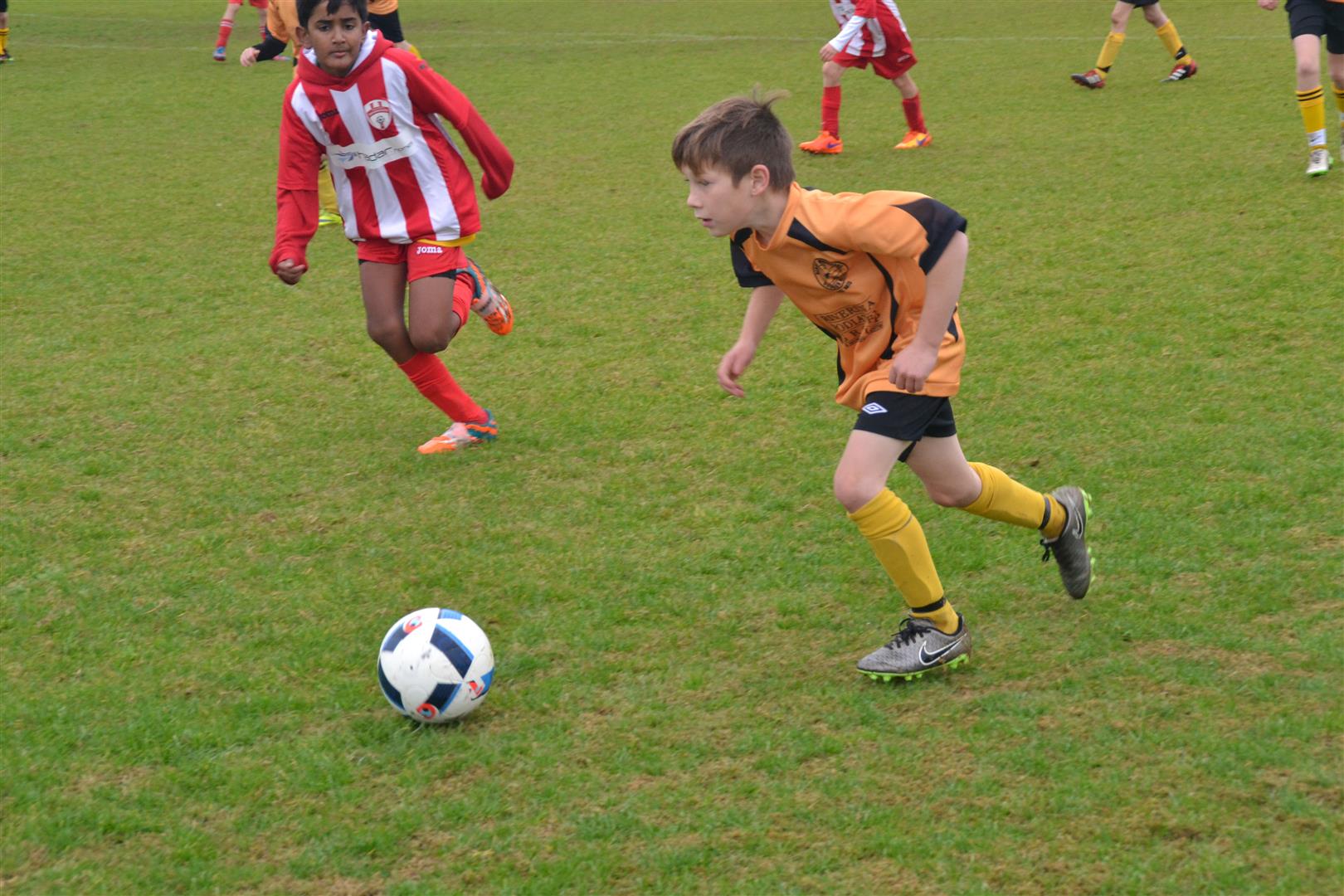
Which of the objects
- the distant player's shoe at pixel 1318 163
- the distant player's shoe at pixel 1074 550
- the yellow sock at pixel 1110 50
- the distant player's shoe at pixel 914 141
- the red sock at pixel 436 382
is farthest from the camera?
the yellow sock at pixel 1110 50

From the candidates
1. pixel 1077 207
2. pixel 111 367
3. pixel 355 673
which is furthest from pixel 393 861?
pixel 1077 207

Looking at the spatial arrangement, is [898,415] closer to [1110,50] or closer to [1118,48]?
[1110,50]

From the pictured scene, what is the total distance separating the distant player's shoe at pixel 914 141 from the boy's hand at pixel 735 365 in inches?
268

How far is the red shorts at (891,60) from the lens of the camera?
32.6 feet

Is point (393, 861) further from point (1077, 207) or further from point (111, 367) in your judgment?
point (1077, 207)

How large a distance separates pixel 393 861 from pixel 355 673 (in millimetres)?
881

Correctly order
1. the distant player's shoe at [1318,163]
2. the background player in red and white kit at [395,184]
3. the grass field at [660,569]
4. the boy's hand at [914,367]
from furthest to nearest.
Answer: the distant player's shoe at [1318,163] < the background player in red and white kit at [395,184] < the boy's hand at [914,367] < the grass field at [660,569]

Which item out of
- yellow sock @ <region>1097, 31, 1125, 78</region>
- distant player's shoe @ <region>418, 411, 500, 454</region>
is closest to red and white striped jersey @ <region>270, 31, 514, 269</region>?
distant player's shoe @ <region>418, 411, 500, 454</region>

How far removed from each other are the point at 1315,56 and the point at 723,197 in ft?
19.5

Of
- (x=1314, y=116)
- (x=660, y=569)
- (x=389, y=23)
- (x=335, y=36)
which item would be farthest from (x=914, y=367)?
(x=389, y=23)

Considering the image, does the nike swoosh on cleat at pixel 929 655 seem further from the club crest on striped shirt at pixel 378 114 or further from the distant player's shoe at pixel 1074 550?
the club crest on striped shirt at pixel 378 114

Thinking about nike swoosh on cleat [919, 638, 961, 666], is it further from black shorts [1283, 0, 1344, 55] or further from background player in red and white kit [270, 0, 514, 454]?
black shorts [1283, 0, 1344, 55]

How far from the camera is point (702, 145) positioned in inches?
133

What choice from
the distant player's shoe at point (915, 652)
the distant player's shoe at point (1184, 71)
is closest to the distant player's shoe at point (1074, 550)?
the distant player's shoe at point (915, 652)
